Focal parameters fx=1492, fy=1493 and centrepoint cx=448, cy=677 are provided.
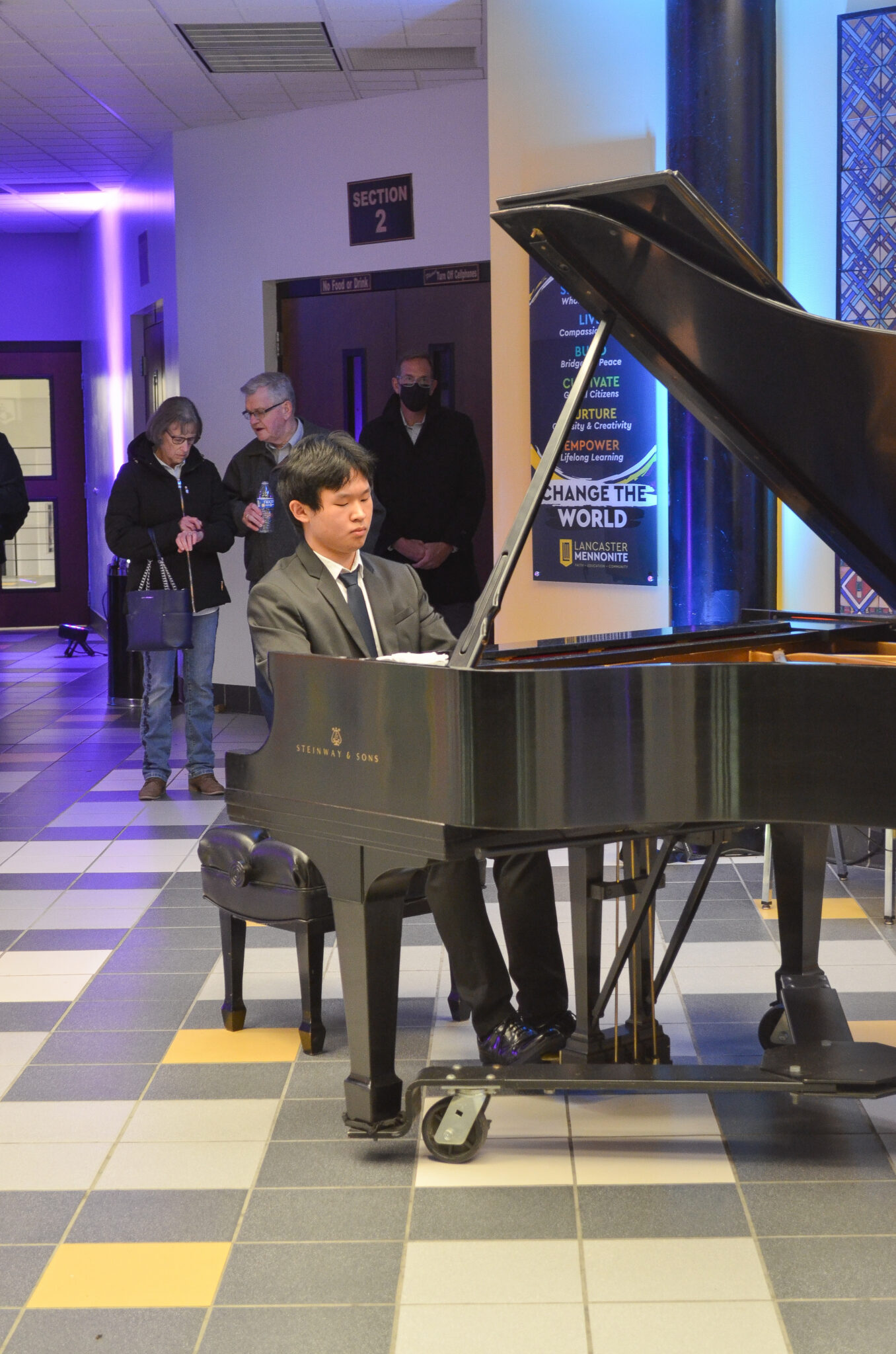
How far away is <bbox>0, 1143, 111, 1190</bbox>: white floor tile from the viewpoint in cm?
266

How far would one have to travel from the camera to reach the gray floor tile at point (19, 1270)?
226 centimetres

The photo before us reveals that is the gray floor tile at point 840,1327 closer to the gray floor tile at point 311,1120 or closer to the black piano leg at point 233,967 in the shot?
the gray floor tile at point 311,1120

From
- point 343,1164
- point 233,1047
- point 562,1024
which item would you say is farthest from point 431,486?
point 343,1164

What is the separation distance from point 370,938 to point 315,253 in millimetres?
5746

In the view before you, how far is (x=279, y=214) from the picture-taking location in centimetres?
780

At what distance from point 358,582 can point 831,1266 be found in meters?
1.62

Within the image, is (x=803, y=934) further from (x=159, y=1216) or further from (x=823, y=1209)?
(x=159, y=1216)

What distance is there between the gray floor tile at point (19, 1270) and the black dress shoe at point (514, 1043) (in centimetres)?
95

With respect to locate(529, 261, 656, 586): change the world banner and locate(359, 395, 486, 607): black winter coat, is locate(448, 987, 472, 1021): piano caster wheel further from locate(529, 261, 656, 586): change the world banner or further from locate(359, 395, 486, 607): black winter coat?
locate(359, 395, 486, 607): black winter coat

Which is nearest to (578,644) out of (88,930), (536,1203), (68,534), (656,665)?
(656,665)

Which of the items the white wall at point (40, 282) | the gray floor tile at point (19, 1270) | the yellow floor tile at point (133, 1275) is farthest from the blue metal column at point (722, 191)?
the white wall at point (40, 282)

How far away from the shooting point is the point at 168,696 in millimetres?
5996

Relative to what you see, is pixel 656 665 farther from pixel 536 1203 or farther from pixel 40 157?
pixel 40 157

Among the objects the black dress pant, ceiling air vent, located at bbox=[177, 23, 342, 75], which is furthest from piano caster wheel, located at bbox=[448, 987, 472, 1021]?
ceiling air vent, located at bbox=[177, 23, 342, 75]
